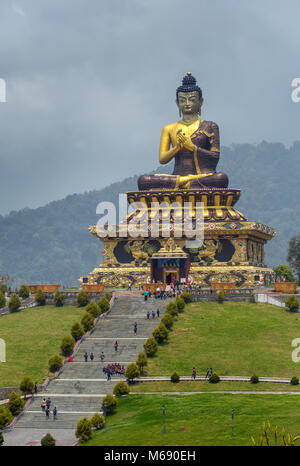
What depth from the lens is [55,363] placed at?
31.4 m

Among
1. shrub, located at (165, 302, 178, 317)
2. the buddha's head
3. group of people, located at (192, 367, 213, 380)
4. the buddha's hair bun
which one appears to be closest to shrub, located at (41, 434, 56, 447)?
group of people, located at (192, 367, 213, 380)

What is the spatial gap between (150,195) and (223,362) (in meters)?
25.1

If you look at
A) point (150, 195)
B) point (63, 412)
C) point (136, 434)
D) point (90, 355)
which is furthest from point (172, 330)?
point (150, 195)

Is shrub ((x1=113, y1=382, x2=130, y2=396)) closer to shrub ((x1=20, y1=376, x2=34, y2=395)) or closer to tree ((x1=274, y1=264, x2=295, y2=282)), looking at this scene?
shrub ((x1=20, y1=376, x2=34, y2=395))

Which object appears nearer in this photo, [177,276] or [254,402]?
[254,402]

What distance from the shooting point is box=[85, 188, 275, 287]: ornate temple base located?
48875 mm

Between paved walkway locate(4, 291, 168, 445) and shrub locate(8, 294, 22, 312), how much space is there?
233 inches

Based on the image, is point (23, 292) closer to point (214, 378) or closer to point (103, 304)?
point (103, 304)

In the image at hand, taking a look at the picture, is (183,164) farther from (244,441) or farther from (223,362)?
(244,441)

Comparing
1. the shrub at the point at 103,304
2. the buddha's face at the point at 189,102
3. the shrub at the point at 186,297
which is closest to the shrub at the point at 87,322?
the shrub at the point at 103,304

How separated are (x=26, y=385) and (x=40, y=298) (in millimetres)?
14953

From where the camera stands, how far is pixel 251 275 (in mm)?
48969

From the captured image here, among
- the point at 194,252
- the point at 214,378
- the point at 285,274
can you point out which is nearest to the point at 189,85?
the point at 194,252

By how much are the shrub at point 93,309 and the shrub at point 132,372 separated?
9.44m
